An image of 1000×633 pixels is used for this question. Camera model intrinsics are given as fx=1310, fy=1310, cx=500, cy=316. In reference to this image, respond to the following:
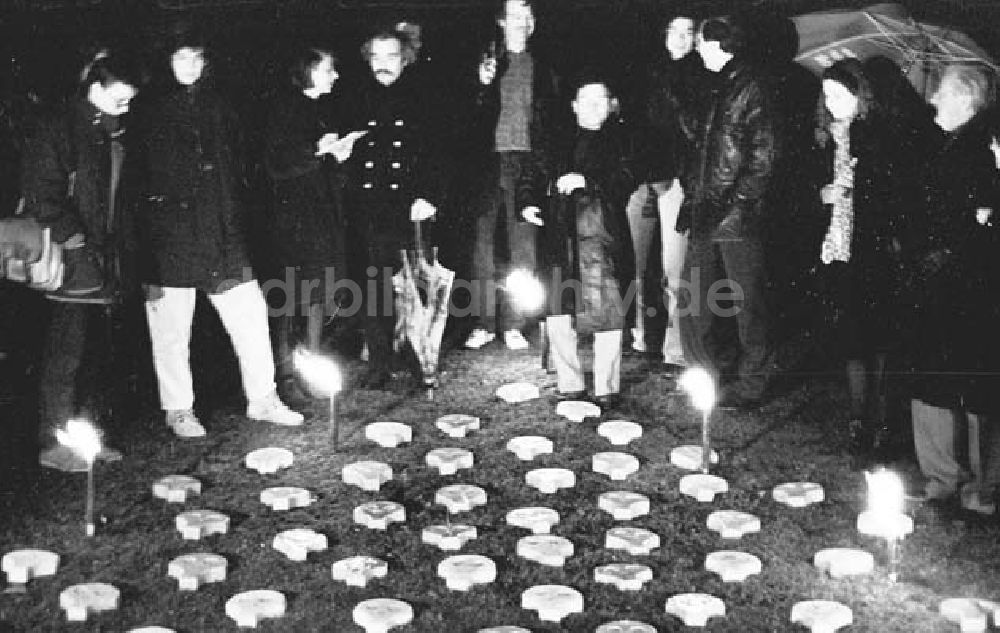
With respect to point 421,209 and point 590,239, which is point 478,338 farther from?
point 590,239

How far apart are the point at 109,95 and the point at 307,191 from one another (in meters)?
1.62

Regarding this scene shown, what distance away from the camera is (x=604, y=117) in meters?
8.61

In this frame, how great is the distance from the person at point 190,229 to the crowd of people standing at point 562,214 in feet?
0.05

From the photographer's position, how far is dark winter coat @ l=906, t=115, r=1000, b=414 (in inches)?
273

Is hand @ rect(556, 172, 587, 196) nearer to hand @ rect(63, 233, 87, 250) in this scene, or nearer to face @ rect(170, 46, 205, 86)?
face @ rect(170, 46, 205, 86)

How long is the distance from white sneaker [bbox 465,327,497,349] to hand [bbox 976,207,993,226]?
172 inches

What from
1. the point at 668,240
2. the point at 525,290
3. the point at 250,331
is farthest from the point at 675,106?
the point at 250,331

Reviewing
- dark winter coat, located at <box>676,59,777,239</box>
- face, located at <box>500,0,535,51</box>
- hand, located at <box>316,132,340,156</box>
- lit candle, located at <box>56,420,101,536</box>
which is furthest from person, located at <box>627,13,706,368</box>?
lit candle, located at <box>56,420,101,536</box>

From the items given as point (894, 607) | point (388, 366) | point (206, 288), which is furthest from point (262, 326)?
point (894, 607)

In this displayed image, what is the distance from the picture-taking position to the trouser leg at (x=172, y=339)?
8305 mm

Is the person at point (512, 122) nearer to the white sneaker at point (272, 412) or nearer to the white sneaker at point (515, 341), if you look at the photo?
the white sneaker at point (515, 341)

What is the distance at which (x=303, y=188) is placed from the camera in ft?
28.6

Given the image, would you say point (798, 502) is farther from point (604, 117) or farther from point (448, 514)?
point (604, 117)

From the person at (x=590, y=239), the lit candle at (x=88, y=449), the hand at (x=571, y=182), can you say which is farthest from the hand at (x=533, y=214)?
the lit candle at (x=88, y=449)
